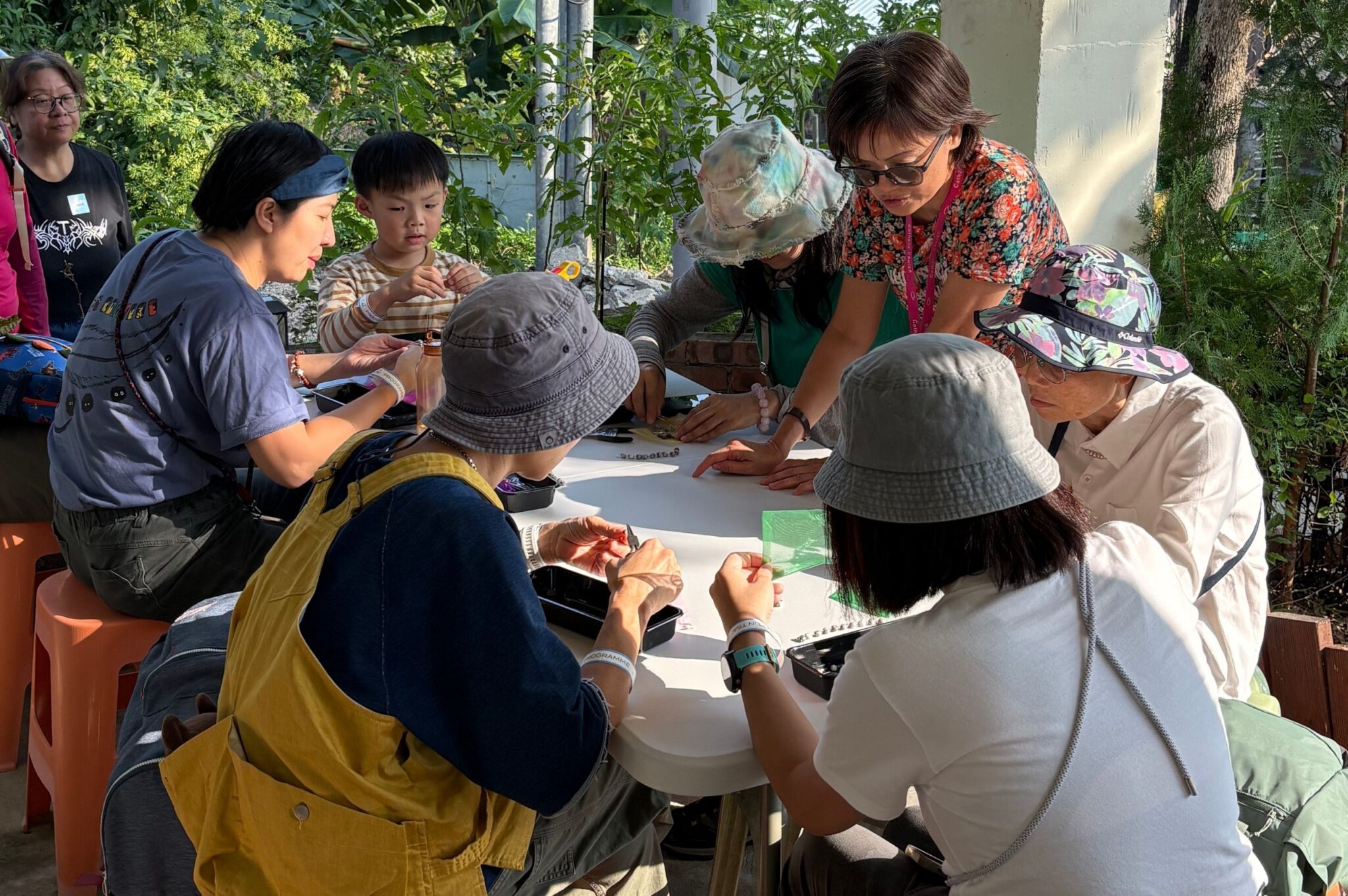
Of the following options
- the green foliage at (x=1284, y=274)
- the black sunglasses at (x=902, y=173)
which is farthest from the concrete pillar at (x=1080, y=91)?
the black sunglasses at (x=902, y=173)

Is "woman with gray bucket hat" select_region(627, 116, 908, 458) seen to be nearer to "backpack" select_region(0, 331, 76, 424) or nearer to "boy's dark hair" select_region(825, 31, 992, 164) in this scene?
"boy's dark hair" select_region(825, 31, 992, 164)

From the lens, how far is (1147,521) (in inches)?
67.7

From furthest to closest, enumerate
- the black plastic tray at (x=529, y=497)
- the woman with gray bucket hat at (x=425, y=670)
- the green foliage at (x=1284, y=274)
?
the green foliage at (x=1284, y=274) < the black plastic tray at (x=529, y=497) < the woman with gray bucket hat at (x=425, y=670)

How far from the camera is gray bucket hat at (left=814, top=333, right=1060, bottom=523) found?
1.17m

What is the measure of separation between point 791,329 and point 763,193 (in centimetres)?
49

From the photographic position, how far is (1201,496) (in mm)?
1655

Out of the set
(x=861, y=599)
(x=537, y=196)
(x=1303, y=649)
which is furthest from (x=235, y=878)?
(x=537, y=196)

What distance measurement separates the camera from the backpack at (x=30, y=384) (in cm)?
265

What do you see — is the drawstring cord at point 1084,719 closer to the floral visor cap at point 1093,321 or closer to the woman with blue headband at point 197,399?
the floral visor cap at point 1093,321

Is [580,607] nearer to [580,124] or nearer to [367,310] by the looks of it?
[367,310]

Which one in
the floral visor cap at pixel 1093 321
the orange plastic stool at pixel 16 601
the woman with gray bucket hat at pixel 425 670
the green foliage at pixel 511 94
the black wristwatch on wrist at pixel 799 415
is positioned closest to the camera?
the woman with gray bucket hat at pixel 425 670

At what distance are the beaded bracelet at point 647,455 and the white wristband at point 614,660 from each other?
3.77 ft

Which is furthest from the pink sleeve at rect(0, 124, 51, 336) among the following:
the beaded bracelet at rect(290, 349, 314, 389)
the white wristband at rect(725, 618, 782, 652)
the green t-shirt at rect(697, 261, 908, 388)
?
the white wristband at rect(725, 618, 782, 652)

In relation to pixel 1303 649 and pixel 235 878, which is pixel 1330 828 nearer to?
pixel 1303 649
